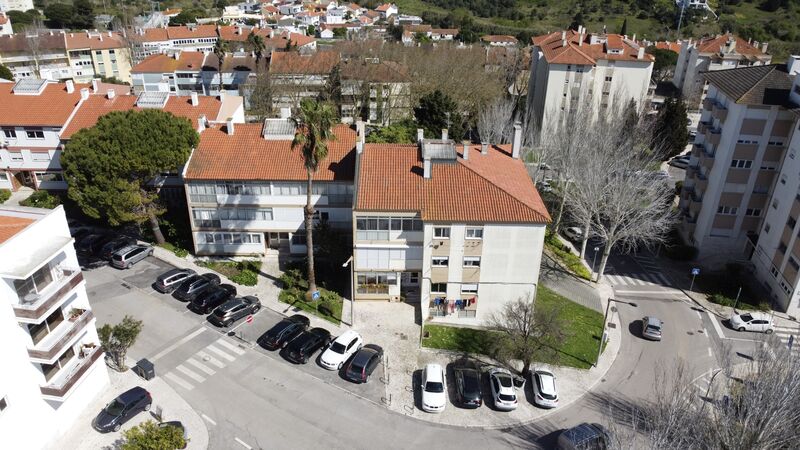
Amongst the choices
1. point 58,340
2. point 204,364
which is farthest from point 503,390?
point 58,340

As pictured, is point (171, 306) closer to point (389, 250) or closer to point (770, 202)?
point (389, 250)

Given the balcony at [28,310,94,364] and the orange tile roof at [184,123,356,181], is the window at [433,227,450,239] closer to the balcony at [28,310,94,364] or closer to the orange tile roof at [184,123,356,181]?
the orange tile roof at [184,123,356,181]

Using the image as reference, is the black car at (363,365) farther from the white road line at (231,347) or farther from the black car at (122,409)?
the black car at (122,409)

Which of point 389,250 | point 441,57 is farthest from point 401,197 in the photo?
point 441,57

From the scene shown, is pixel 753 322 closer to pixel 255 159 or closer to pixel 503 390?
pixel 503 390

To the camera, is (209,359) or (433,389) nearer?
(433,389)

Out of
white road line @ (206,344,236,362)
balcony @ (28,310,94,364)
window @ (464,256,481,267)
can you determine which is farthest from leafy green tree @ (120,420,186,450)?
window @ (464,256,481,267)
